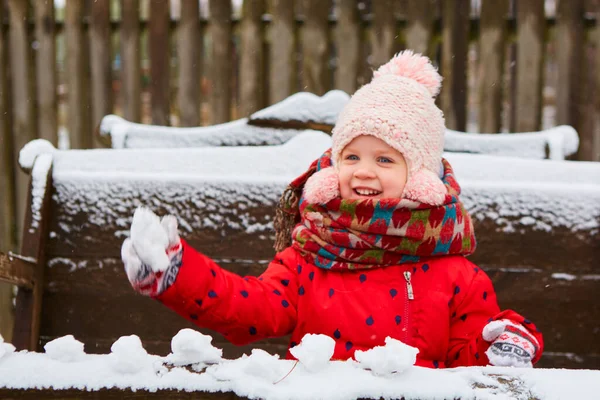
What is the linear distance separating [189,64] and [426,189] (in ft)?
5.45

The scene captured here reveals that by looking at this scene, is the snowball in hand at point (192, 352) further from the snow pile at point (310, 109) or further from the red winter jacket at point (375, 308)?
the snow pile at point (310, 109)

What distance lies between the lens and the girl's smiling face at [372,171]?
1.28 meters

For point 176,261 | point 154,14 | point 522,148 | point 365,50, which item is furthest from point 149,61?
point 176,261

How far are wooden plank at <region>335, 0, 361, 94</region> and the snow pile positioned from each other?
A: 0.61 meters

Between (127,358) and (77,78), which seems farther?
(77,78)

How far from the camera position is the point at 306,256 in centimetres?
135

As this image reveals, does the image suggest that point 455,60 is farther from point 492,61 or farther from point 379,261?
point 379,261

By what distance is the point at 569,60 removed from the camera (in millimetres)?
2439

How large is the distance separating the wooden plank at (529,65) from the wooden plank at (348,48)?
66 cm

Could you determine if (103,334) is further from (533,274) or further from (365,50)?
(365,50)

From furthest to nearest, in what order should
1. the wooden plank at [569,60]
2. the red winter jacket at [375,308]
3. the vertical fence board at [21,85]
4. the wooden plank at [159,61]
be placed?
the vertical fence board at [21,85] → the wooden plank at [159,61] → the wooden plank at [569,60] → the red winter jacket at [375,308]

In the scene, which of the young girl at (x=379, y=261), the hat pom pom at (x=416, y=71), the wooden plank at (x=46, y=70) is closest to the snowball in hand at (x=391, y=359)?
the young girl at (x=379, y=261)

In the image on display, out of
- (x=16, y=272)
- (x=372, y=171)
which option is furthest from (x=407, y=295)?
(x=16, y=272)

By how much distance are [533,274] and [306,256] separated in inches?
26.7
